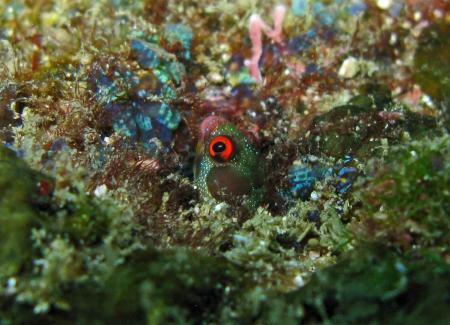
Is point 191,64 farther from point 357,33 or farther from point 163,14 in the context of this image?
point 357,33

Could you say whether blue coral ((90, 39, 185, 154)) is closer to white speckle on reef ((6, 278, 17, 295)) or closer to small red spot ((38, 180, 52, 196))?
small red spot ((38, 180, 52, 196))

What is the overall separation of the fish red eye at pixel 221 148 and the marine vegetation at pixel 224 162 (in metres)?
0.02

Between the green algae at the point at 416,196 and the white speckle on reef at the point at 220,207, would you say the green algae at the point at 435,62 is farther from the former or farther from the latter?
the white speckle on reef at the point at 220,207

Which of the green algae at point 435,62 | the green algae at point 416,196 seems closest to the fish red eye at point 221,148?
the green algae at point 416,196

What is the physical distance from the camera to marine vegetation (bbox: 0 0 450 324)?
221 cm

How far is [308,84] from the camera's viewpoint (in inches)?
192

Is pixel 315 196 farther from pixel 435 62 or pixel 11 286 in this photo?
pixel 11 286

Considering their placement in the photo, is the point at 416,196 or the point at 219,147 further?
the point at 219,147

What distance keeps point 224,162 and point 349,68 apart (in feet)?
7.28

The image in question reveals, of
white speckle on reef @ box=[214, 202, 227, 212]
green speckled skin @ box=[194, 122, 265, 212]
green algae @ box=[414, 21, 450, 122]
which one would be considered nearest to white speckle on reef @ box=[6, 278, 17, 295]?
white speckle on reef @ box=[214, 202, 227, 212]

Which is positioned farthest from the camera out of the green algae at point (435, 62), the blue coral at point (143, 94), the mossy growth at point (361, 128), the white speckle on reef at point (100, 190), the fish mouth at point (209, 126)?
the green algae at point (435, 62)

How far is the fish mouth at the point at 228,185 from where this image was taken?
3791mm

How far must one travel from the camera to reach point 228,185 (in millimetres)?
3807

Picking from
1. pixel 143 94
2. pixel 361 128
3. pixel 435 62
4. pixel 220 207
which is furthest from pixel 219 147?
pixel 435 62
